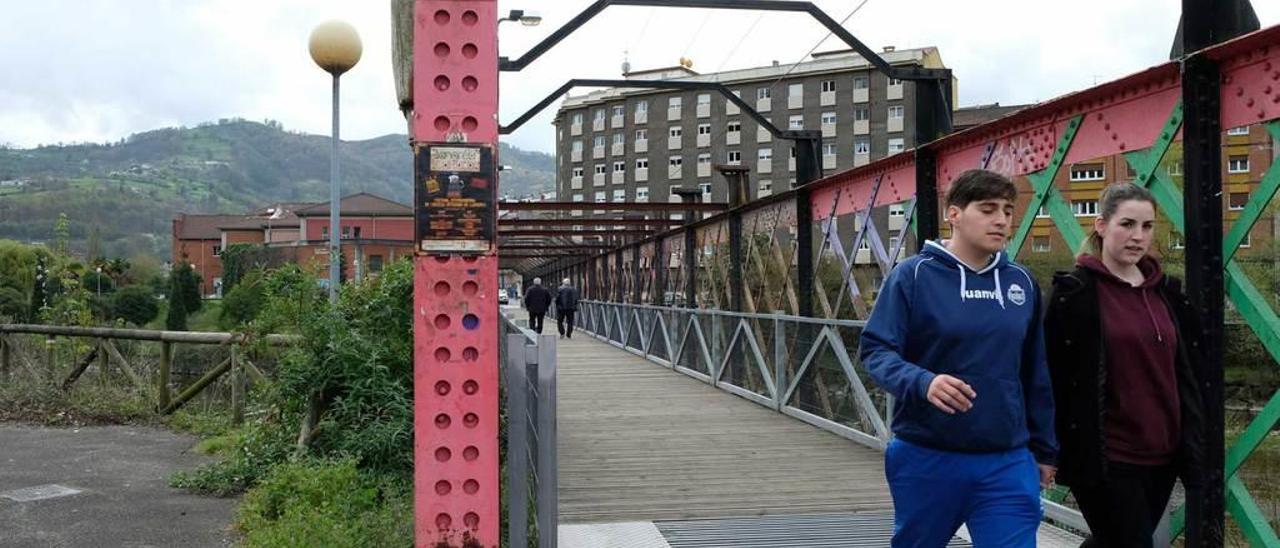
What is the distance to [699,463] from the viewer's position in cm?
701

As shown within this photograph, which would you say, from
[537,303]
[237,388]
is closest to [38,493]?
[237,388]

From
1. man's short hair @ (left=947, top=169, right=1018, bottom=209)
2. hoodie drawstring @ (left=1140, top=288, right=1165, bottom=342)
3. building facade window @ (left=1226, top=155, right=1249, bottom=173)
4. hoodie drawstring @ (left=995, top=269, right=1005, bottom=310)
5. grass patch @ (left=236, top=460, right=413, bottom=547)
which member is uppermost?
building facade window @ (left=1226, top=155, right=1249, bottom=173)

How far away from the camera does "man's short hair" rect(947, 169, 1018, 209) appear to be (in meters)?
2.86

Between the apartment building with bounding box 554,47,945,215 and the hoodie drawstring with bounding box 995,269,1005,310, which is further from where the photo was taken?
the apartment building with bounding box 554,47,945,215

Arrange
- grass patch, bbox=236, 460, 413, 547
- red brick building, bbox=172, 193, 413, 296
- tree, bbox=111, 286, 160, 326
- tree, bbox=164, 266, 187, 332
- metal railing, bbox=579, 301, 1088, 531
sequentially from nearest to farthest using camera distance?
grass patch, bbox=236, 460, 413, 547
metal railing, bbox=579, 301, 1088, 531
tree, bbox=111, 286, 160, 326
tree, bbox=164, 266, 187, 332
red brick building, bbox=172, 193, 413, 296

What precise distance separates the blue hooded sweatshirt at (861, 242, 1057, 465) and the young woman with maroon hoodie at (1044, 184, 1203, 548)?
0.15 meters

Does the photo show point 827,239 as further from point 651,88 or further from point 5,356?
point 5,356

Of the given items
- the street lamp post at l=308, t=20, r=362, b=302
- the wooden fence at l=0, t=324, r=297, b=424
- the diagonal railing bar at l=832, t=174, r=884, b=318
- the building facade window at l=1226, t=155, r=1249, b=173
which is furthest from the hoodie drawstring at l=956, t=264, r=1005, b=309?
the street lamp post at l=308, t=20, r=362, b=302

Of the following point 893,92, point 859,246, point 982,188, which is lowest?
point 982,188

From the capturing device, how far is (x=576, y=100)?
8581 cm

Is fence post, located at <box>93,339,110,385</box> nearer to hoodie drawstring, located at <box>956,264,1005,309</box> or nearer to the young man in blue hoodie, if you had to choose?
the young man in blue hoodie

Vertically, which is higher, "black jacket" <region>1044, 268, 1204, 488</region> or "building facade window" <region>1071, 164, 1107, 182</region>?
"building facade window" <region>1071, 164, 1107, 182</region>

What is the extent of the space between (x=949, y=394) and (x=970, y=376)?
227mm

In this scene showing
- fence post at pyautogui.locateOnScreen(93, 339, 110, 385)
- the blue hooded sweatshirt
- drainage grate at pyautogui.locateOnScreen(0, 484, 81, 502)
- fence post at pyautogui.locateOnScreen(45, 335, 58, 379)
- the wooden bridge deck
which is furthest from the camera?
fence post at pyautogui.locateOnScreen(45, 335, 58, 379)
